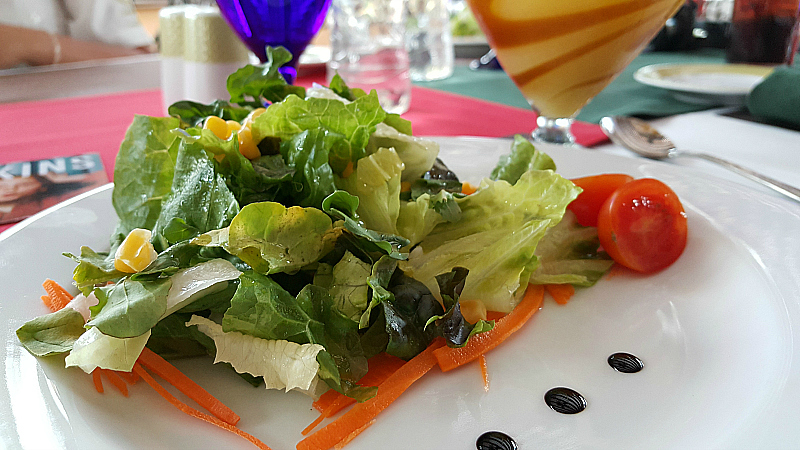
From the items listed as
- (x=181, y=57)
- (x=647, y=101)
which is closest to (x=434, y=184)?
(x=181, y=57)

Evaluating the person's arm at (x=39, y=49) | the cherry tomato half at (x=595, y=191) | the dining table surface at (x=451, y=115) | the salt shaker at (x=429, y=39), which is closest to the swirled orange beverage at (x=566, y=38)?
the dining table surface at (x=451, y=115)

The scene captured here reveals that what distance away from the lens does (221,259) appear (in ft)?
1.79

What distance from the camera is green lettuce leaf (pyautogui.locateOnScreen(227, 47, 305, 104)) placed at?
0.75 m

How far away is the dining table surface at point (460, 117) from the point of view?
96cm

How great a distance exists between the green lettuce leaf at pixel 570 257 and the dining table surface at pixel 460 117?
0.17 meters

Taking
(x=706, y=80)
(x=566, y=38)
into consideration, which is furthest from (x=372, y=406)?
(x=706, y=80)

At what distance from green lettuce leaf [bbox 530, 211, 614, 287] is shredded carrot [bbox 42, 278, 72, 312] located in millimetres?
474

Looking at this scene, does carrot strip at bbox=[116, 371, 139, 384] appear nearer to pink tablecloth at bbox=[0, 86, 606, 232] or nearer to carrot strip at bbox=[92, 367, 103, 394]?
carrot strip at bbox=[92, 367, 103, 394]

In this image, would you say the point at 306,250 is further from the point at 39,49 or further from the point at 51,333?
the point at 39,49

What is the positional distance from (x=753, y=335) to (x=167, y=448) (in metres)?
0.50

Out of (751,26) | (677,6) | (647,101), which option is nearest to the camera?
(677,6)

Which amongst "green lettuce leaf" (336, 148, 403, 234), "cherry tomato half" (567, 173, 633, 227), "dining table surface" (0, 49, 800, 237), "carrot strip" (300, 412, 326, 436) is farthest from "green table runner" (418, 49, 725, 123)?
"carrot strip" (300, 412, 326, 436)

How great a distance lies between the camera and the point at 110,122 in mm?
1173

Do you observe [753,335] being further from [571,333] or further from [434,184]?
[434,184]
